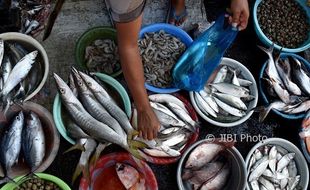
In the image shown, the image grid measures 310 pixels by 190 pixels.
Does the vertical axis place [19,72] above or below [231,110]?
above

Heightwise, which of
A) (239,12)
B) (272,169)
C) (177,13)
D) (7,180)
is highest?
(239,12)

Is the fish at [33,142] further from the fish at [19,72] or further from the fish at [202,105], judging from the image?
the fish at [202,105]

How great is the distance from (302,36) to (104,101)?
1.75 meters

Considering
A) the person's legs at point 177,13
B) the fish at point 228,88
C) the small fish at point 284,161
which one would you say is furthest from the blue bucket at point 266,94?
the person's legs at point 177,13

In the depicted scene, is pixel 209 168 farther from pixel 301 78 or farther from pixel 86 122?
pixel 301 78

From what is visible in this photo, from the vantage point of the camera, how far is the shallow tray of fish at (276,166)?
10.3 ft

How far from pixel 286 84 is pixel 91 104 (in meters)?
1.51

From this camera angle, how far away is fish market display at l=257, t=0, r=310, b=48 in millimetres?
3484

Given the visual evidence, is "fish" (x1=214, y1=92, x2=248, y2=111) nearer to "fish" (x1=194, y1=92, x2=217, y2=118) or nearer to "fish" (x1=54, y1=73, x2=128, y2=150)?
"fish" (x1=194, y1=92, x2=217, y2=118)

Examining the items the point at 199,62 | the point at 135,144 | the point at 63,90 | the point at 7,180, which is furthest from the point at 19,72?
the point at 199,62

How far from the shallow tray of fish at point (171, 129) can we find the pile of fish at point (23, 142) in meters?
0.69

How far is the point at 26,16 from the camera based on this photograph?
Result: 10.2 feet

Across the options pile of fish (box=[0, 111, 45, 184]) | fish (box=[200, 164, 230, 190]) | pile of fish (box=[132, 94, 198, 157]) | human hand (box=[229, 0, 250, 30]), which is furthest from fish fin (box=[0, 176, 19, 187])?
human hand (box=[229, 0, 250, 30])

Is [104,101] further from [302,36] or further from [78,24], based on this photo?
[302,36]
